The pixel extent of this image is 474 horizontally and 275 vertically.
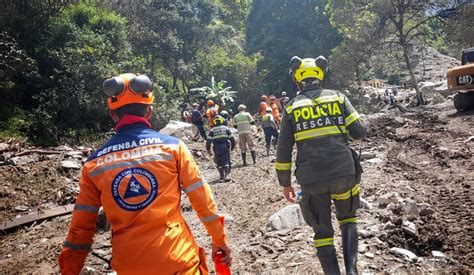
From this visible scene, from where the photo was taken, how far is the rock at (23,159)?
9750 millimetres

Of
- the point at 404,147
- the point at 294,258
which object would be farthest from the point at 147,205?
the point at 404,147

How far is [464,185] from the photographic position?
5691 mm

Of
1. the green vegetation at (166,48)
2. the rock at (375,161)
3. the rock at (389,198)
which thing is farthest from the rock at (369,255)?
the green vegetation at (166,48)

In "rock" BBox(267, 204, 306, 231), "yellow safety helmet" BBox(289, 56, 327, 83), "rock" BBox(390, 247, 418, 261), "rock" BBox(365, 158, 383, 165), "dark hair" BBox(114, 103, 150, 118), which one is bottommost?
"rock" BBox(390, 247, 418, 261)

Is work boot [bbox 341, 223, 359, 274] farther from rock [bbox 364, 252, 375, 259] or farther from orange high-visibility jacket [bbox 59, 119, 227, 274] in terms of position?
orange high-visibility jacket [bbox 59, 119, 227, 274]

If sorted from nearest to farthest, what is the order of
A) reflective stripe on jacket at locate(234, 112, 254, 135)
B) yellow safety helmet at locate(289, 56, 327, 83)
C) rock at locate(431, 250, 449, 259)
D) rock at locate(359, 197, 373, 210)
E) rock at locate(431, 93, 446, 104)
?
yellow safety helmet at locate(289, 56, 327, 83) < rock at locate(431, 250, 449, 259) < rock at locate(359, 197, 373, 210) < reflective stripe on jacket at locate(234, 112, 254, 135) < rock at locate(431, 93, 446, 104)

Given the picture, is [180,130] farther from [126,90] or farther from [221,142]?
[126,90]

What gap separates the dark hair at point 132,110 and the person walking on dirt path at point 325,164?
55.9 inches

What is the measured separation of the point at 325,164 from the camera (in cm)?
311

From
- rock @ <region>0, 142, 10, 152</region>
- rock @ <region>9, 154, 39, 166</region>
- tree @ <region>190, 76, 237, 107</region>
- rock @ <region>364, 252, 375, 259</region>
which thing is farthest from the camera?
tree @ <region>190, 76, 237, 107</region>

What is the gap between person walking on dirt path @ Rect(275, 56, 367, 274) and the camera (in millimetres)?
3104

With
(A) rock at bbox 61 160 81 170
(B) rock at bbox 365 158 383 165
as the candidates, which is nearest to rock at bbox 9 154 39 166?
(A) rock at bbox 61 160 81 170

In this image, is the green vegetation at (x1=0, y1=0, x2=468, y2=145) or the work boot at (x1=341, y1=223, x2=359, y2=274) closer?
the work boot at (x1=341, y1=223, x2=359, y2=274)

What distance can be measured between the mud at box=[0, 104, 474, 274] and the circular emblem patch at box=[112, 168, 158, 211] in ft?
7.55
